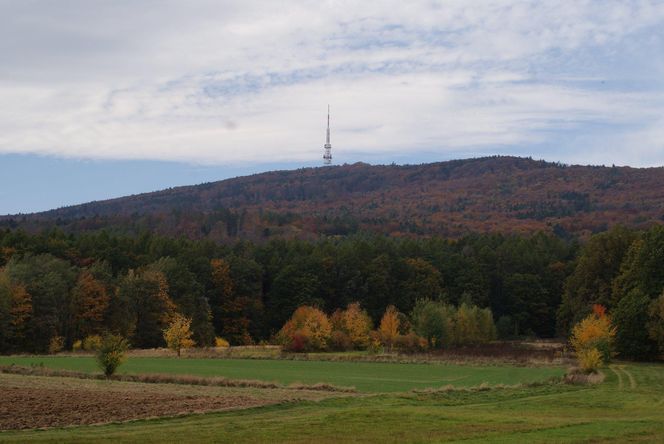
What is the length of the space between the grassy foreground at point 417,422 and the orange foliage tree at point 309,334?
41572 millimetres

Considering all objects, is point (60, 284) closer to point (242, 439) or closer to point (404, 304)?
point (404, 304)

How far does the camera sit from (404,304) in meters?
107

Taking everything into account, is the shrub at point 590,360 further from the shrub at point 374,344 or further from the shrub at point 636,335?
the shrub at point 374,344

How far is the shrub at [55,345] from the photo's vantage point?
247 feet

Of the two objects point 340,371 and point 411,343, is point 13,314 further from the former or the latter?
point 411,343

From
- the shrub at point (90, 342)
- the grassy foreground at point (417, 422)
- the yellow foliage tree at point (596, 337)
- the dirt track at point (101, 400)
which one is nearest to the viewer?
the grassy foreground at point (417, 422)

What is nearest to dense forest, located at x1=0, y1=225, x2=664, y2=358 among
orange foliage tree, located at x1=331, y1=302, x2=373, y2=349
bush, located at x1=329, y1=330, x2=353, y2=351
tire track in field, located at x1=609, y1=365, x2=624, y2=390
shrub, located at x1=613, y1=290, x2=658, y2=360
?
shrub, located at x1=613, y1=290, x2=658, y2=360

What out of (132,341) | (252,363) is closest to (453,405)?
(252,363)

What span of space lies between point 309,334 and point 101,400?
158 feet

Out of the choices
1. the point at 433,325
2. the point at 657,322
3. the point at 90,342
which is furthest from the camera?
the point at 433,325

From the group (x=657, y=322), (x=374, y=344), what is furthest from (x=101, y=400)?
(x=657, y=322)

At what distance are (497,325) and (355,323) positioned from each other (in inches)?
1049

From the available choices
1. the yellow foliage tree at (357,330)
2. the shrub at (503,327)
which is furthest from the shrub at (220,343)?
the shrub at (503,327)

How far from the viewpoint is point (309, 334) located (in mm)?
80250
